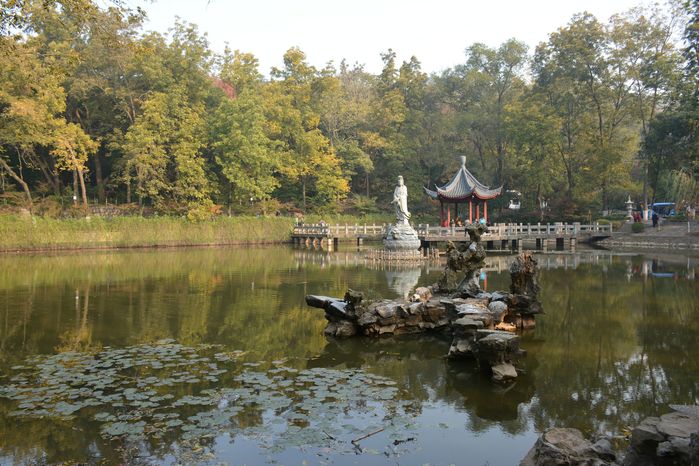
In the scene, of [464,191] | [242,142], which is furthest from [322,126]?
[464,191]

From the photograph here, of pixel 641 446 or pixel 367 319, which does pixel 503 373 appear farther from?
pixel 641 446

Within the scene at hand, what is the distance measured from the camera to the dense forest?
31.4 meters

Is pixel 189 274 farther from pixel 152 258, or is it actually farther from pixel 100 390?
pixel 100 390

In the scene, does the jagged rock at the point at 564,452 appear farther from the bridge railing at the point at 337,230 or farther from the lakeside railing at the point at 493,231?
the bridge railing at the point at 337,230

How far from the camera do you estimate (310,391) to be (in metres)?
6.71

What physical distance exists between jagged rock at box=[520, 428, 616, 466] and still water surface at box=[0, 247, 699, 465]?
0.76 m

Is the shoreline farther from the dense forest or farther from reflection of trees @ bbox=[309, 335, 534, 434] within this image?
reflection of trees @ bbox=[309, 335, 534, 434]

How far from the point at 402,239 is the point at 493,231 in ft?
24.9

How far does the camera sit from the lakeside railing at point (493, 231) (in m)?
29.6

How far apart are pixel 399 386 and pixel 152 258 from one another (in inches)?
819

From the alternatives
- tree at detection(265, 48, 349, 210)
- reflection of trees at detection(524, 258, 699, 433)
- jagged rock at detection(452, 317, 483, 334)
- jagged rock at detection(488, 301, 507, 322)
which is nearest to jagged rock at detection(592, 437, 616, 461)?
reflection of trees at detection(524, 258, 699, 433)

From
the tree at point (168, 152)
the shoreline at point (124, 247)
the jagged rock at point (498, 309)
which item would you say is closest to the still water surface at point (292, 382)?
the jagged rock at point (498, 309)

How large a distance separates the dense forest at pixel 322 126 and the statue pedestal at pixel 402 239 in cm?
1392

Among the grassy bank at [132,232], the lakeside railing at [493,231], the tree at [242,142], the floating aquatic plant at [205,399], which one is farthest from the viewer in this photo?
the tree at [242,142]
